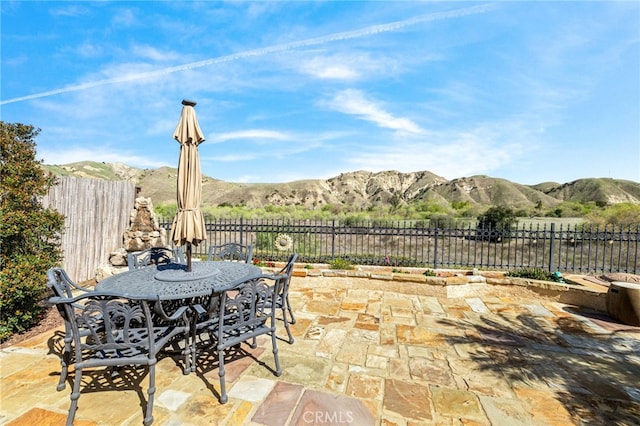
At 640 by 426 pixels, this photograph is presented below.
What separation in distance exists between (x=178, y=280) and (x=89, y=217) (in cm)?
417

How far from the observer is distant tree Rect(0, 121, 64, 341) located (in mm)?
3240

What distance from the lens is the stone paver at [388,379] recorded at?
6.94 feet

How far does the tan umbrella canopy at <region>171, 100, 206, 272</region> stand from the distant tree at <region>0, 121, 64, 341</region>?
200 cm

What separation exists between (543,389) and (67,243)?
7192 mm

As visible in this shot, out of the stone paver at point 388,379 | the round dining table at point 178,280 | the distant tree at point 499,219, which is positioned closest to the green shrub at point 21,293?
the stone paver at point 388,379

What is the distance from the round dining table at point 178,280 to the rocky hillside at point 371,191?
34.2 m

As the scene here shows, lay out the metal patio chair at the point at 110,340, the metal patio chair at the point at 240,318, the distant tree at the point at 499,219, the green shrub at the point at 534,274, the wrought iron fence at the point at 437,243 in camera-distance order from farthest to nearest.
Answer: the distant tree at the point at 499,219 → the wrought iron fence at the point at 437,243 → the green shrub at the point at 534,274 → the metal patio chair at the point at 240,318 → the metal patio chair at the point at 110,340

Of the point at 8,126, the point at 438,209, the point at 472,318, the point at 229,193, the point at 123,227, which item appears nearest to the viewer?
the point at 8,126

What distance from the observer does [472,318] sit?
14.0ft

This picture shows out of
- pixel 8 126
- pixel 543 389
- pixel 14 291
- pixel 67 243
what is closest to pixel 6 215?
pixel 14 291

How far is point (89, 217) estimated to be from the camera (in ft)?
18.2

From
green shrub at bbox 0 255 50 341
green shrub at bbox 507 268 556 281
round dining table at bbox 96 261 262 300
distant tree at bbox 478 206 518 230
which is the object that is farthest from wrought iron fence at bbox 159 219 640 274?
green shrub at bbox 0 255 50 341

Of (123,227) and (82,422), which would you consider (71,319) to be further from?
(123,227)

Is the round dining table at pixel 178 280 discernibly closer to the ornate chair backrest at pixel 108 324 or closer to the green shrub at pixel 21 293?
the ornate chair backrest at pixel 108 324
